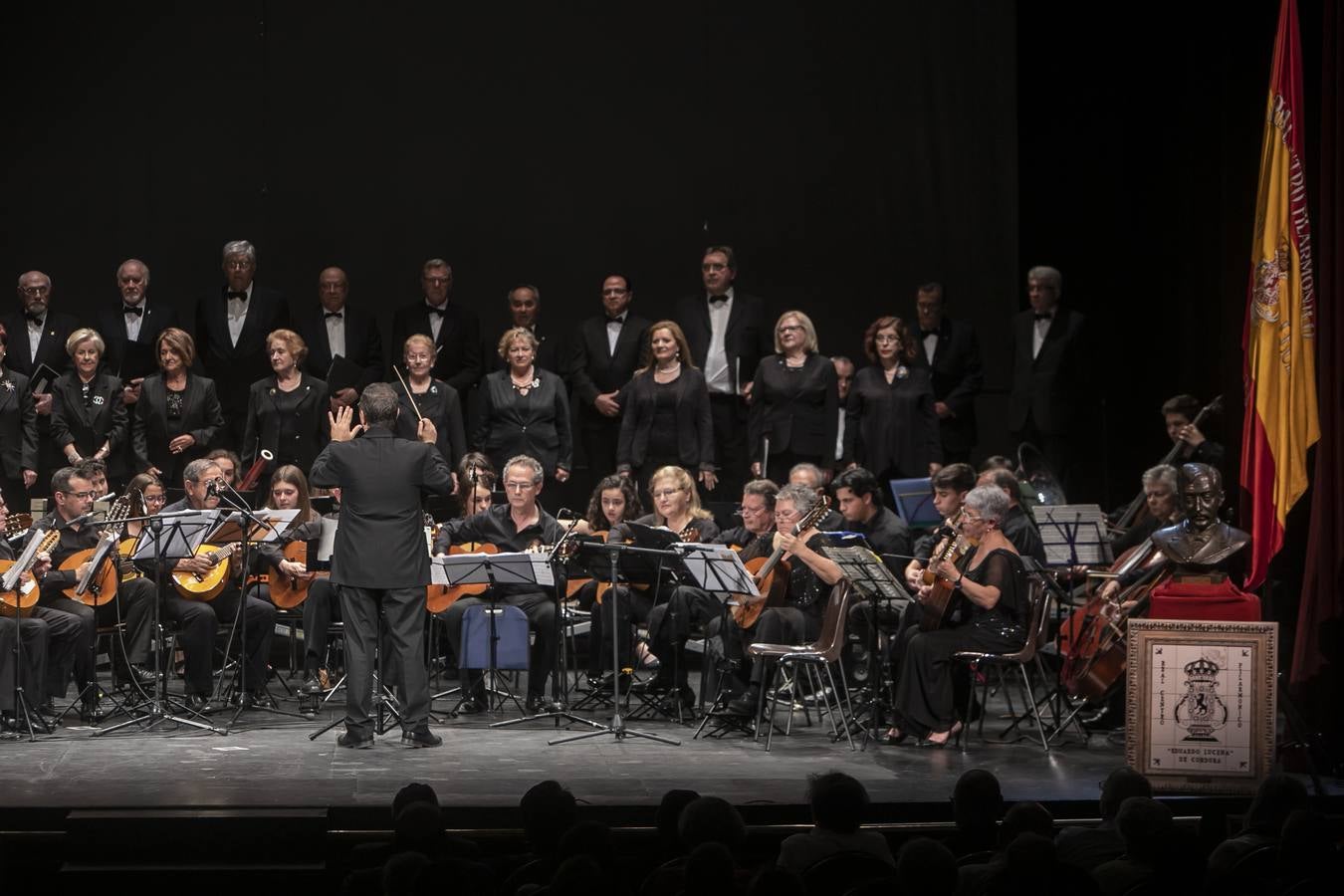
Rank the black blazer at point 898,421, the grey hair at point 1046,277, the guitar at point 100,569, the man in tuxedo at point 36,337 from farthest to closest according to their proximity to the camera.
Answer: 1. the grey hair at point 1046,277
2. the man in tuxedo at point 36,337
3. the black blazer at point 898,421
4. the guitar at point 100,569

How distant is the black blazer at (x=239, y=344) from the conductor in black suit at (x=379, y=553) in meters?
3.57

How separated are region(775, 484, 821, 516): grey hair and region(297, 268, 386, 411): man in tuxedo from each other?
375 cm

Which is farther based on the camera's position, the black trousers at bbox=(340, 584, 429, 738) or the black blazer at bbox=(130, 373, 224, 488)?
the black blazer at bbox=(130, 373, 224, 488)

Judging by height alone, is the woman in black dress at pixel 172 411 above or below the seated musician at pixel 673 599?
above

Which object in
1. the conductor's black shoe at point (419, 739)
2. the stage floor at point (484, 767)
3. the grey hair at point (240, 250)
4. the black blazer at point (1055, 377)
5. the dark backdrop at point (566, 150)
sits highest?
the dark backdrop at point (566, 150)

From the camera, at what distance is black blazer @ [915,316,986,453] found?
11.7 m

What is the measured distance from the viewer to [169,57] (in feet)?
41.8

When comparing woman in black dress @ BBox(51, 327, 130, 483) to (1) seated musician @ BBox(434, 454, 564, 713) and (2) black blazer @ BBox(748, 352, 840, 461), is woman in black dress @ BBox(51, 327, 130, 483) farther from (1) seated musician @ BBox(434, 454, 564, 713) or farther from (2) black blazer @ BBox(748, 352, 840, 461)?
(2) black blazer @ BBox(748, 352, 840, 461)

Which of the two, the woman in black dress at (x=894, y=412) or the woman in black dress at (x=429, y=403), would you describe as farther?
the woman in black dress at (x=894, y=412)

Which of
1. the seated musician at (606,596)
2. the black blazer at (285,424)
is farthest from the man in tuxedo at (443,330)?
the seated musician at (606,596)

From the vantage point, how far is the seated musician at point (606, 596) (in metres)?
9.52

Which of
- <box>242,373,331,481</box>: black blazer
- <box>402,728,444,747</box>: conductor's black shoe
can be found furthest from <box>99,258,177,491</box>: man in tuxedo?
<box>402,728,444,747</box>: conductor's black shoe

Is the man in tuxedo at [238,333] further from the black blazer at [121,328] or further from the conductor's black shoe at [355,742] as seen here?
the conductor's black shoe at [355,742]

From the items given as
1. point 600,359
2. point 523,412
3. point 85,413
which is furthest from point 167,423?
point 600,359
